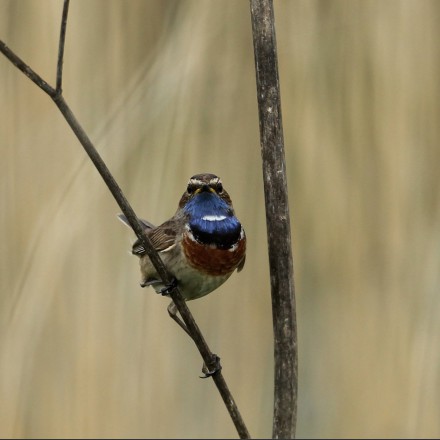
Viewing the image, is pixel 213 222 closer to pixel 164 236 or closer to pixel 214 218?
pixel 214 218

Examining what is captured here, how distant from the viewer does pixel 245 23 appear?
3047 millimetres

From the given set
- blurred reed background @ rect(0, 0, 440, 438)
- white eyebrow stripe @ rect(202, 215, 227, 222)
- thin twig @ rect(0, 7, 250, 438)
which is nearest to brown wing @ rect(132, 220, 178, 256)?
white eyebrow stripe @ rect(202, 215, 227, 222)

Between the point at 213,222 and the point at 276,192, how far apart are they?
89 centimetres

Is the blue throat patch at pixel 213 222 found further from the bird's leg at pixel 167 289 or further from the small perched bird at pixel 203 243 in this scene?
the bird's leg at pixel 167 289

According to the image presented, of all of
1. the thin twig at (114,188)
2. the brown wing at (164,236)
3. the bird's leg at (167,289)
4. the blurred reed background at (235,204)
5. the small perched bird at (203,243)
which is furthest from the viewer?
the blurred reed background at (235,204)

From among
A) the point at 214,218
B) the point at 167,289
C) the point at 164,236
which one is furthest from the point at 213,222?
the point at 167,289

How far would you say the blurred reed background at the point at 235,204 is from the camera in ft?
9.80

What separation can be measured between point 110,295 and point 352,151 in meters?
1.05

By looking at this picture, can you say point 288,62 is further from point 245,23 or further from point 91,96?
point 91,96

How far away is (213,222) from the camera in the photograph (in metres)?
2.44

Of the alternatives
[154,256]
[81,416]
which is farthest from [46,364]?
[154,256]

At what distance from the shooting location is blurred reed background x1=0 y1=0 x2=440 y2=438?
2988 millimetres

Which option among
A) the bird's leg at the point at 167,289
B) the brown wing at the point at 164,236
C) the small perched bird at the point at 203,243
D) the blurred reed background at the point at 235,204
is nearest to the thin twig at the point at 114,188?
the bird's leg at the point at 167,289

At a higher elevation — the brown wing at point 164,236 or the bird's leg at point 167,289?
the brown wing at point 164,236
